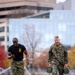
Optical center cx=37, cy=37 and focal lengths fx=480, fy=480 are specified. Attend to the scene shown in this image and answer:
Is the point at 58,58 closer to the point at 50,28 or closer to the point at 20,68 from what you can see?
the point at 20,68

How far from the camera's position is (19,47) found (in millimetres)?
12203

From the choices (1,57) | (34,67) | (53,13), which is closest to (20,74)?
(1,57)

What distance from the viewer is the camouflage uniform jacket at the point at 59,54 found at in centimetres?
1196

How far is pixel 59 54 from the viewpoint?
39.5 feet

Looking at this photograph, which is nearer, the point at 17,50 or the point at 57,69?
the point at 57,69

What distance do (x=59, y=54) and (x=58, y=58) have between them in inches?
4.1

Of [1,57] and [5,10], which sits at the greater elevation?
[5,10]

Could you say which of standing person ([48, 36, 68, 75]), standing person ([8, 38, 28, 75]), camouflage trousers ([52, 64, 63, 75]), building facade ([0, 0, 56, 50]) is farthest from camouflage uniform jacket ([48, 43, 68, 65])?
building facade ([0, 0, 56, 50])

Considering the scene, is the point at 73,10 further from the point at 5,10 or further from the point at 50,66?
the point at 50,66

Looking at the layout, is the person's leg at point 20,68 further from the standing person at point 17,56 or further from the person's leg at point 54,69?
the person's leg at point 54,69

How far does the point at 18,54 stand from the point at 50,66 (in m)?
0.91

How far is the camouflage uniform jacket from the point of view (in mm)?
11961

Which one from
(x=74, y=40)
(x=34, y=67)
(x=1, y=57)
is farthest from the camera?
(x=74, y=40)

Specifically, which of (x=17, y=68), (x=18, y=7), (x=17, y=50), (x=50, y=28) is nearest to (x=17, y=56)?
(x=17, y=50)
